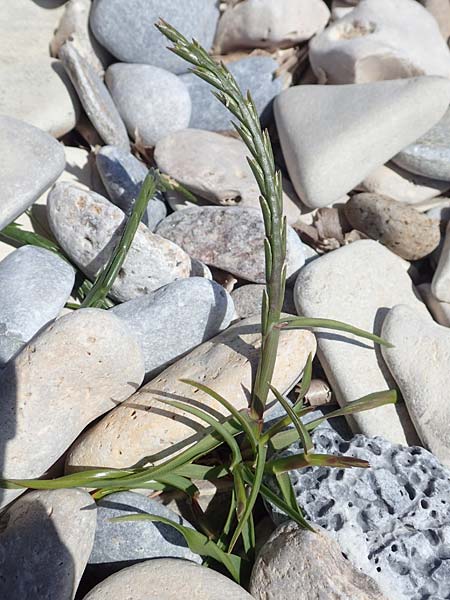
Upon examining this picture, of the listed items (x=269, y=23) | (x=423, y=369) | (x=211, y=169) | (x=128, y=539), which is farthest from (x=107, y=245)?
(x=269, y=23)

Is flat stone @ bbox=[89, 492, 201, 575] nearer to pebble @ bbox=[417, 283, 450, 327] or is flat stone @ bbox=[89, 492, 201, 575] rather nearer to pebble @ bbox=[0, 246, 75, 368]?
pebble @ bbox=[0, 246, 75, 368]

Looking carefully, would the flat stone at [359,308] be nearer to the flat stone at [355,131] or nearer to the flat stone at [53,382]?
the flat stone at [355,131]

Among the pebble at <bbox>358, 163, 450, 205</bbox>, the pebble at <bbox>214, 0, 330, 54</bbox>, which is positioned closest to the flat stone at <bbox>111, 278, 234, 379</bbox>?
the pebble at <bbox>358, 163, 450, 205</bbox>

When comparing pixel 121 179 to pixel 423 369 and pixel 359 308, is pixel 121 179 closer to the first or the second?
pixel 359 308

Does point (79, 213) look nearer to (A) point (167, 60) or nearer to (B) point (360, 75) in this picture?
(A) point (167, 60)

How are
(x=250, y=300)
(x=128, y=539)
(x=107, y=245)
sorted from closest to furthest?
(x=128, y=539) → (x=107, y=245) → (x=250, y=300)

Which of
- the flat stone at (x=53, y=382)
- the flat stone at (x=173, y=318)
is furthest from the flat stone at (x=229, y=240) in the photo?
the flat stone at (x=53, y=382)
